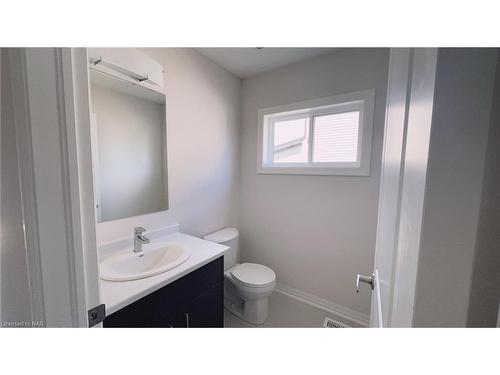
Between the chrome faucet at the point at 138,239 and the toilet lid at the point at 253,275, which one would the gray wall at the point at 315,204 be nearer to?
the toilet lid at the point at 253,275

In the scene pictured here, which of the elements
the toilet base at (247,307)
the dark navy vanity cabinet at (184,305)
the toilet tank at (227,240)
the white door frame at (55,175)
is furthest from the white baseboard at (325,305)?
the white door frame at (55,175)

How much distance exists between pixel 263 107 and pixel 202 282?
68.9 inches

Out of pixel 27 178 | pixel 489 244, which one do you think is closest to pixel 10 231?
pixel 27 178

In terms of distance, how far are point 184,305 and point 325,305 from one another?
1438 millimetres

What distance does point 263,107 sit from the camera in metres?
2.06

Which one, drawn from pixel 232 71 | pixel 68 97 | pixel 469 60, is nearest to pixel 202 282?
pixel 68 97

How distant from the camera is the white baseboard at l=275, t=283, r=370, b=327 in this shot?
170cm

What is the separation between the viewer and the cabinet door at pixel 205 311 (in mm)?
1089

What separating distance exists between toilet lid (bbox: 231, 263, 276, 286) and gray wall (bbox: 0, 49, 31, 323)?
137cm

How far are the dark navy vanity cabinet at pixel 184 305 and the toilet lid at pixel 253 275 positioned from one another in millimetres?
356

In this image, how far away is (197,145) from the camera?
1.76 m

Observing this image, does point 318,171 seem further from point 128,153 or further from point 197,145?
point 128,153

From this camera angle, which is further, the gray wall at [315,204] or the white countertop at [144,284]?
the gray wall at [315,204]
